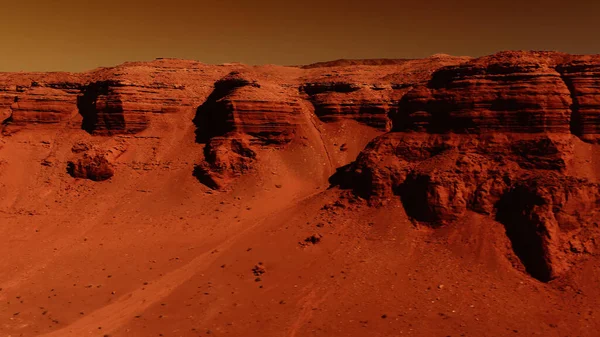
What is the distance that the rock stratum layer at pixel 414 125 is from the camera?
21359mm

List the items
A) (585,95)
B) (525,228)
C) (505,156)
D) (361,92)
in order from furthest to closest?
(361,92) < (585,95) < (505,156) < (525,228)

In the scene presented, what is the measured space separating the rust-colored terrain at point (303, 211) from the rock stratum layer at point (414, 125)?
0.10 meters

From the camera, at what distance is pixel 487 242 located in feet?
69.9

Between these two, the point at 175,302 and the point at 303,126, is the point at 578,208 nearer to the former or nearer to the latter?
the point at 175,302

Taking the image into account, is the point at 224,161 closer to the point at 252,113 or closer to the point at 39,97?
the point at 252,113

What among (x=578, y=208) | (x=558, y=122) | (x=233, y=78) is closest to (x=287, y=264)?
(x=578, y=208)

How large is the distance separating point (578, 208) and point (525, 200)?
213 cm

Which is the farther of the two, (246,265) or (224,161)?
(224,161)

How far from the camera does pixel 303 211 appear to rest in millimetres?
27328

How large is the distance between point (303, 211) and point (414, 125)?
25.9 ft

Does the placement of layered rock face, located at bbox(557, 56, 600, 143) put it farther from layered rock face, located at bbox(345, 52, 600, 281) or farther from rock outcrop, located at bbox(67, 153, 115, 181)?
rock outcrop, located at bbox(67, 153, 115, 181)

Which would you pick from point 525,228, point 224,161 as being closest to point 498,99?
point 525,228

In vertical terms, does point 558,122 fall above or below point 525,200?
above

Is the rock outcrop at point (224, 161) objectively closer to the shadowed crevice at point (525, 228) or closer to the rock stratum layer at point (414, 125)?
the rock stratum layer at point (414, 125)
